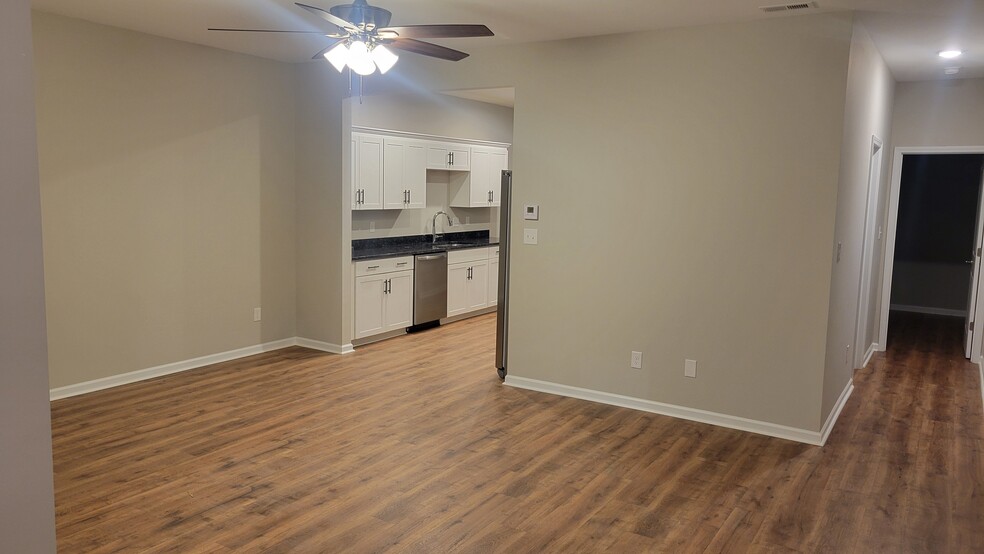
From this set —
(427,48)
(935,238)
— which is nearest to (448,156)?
(427,48)

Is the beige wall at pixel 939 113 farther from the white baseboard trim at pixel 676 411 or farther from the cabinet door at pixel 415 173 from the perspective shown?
the cabinet door at pixel 415 173

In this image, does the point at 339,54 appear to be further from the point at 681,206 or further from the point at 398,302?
the point at 398,302

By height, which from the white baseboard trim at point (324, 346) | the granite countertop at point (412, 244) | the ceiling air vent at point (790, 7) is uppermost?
the ceiling air vent at point (790, 7)

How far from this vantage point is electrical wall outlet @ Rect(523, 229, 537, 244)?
537 centimetres

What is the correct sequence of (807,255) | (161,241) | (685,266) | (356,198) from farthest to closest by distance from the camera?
(356,198), (161,241), (685,266), (807,255)

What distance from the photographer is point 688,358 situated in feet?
15.8

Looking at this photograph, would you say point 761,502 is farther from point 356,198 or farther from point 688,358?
point 356,198

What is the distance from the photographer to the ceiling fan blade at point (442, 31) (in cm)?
343

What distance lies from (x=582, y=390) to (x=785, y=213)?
1.89 metres

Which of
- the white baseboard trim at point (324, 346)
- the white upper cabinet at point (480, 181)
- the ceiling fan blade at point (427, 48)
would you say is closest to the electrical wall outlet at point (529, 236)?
the ceiling fan blade at point (427, 48)

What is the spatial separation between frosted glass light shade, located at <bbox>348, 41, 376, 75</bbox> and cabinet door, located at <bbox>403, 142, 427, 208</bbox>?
12.4 feet

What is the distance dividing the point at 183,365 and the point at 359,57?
10.8ft

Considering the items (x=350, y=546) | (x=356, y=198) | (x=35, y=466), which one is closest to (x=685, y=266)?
(x=350, y=546)

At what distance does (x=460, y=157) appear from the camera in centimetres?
838
